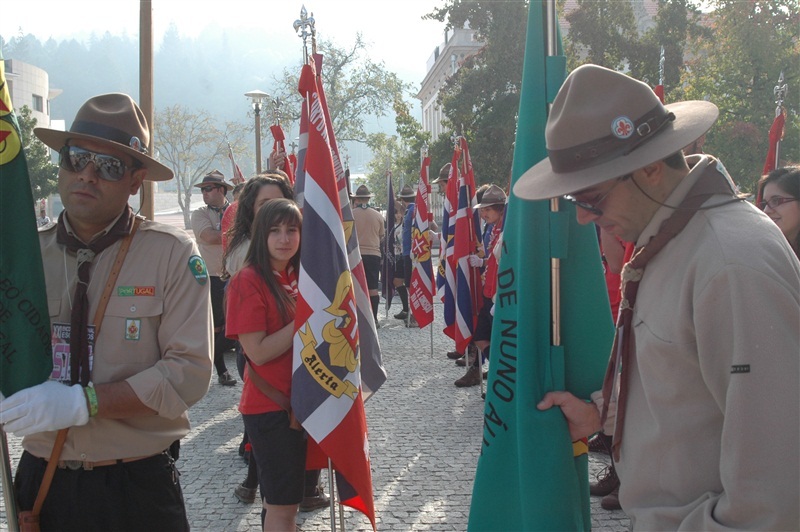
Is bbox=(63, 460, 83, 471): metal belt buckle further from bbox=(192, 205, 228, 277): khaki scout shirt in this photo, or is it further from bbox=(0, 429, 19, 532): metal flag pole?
bbox=(192, 205, 228, 277): khaki scout shirt

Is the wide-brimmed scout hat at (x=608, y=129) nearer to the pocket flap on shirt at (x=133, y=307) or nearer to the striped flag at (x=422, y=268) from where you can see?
the pocket flap on shirt at (x=133, y=307)

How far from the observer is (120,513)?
260cm

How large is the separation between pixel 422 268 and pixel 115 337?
8.51 m

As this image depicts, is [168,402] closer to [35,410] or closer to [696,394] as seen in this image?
[35,410]

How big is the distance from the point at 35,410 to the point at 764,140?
22.1m

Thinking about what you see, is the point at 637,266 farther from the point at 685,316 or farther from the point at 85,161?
the point at 85,161

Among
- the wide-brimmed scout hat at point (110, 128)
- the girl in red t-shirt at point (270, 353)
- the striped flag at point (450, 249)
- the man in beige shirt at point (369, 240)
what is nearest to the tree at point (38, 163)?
the man in beige shirt at point (369, 240)

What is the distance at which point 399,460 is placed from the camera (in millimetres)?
5961

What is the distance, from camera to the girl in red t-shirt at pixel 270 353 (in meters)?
3.51

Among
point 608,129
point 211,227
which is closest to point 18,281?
point 608,129

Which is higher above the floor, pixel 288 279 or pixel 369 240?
pixel 288 279

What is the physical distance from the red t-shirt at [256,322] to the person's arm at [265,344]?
35 millimetres

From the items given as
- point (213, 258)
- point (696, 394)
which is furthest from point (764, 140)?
point (696, 394)

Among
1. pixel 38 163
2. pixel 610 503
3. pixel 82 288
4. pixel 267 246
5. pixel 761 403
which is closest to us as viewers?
pixel 761 403
